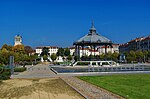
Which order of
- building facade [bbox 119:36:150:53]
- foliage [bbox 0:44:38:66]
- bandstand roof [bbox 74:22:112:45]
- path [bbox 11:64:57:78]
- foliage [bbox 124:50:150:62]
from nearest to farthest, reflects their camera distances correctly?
path [bbox 11:64:57:78], bandstand roof [bbox 74:22:112:45], foliage [bbox 0:44:38:66], foliage [bbox 124:50:150:62], building facade [bbox 119:36:150:53]

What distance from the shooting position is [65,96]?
14.2m

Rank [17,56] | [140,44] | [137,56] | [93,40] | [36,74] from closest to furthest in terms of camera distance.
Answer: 1. [36,74]
2. [93,40]
3. [17,56]
4. [137,56]
5. [140,44]

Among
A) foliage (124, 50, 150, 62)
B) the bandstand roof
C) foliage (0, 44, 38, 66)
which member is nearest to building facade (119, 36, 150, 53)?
foliage (124, 50, 150, 62)

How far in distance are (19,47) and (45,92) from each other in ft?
339

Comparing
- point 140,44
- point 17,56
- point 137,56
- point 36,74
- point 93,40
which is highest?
point 140,44

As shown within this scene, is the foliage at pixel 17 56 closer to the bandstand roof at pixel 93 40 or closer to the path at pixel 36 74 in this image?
the bandstand roof at pixel 93 40

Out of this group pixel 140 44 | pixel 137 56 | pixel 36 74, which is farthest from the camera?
pixel 140 44

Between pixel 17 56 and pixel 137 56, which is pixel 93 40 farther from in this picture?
pixel 137 56

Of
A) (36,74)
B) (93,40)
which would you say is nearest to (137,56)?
(93,40)

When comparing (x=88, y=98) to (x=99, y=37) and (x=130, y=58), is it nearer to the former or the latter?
(x=99, y=37)

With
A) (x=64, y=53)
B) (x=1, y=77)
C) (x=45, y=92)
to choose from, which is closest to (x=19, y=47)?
(x=64, y=53)

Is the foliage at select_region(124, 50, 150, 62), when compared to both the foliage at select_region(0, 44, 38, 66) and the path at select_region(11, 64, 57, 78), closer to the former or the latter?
the foliage at select_region(0, 44, 38, 66)

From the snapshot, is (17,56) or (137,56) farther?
(137,56)

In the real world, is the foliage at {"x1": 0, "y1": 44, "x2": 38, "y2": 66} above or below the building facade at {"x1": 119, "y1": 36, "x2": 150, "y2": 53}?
below
